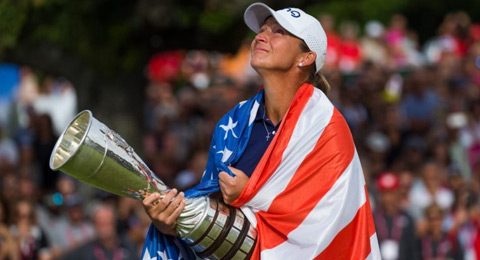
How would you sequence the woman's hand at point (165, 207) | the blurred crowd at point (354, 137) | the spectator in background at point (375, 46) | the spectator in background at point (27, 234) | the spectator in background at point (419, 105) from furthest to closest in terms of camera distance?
the spectator in background at point (375, 46)
the spectator in background at point (419, 105)
the blurred crowd at point (354, 137)
the spectator in background at point (27, 234)
the woman's hand at point (165, 207)

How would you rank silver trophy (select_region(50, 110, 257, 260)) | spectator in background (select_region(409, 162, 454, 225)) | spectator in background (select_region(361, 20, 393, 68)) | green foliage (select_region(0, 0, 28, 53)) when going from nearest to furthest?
silver trophy (select_region(50, 110, 257, 260)) < green foliage (select_region(0, 0, 28, 53)) < spectator in background (select_region(409, 162, 454, 225)) < spectator in background (select_region(361, 20, 393, 68))

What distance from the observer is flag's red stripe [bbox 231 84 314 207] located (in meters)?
5.76

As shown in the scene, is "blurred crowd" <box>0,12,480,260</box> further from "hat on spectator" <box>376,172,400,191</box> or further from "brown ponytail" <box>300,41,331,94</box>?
"brown ponytail" <box>300,41,331,94</box>

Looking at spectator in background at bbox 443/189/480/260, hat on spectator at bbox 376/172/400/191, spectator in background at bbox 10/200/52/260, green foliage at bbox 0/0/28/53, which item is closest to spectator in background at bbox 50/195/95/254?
spectator in background at bbox 10/200/52/260

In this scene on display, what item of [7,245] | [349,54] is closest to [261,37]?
[7,245]

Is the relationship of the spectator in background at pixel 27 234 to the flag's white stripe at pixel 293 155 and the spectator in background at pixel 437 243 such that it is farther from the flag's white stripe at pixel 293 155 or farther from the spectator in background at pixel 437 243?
the flag's white stripe at pixel 293 155

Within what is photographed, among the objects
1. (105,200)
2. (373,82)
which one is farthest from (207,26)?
(373,82)

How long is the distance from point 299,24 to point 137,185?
1143 mm

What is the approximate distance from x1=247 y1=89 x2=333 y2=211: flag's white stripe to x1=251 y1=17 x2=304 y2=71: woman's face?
30cm

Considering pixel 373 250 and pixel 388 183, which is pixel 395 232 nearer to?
pixel 388 183

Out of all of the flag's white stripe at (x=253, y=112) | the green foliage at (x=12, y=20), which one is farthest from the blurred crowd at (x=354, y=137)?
the flag's white stripe at (x=253, y=112)

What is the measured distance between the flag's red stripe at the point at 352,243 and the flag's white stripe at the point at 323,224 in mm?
23

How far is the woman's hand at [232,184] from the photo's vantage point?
578 centimetres

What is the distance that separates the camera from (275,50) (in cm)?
596
